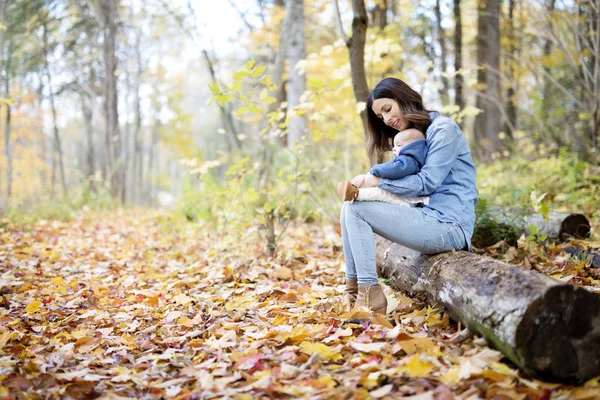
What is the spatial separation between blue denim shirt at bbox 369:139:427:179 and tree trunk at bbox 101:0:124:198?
38.3 ft

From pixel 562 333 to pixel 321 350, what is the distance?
1062 millimetres

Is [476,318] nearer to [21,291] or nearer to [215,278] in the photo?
[215,278]

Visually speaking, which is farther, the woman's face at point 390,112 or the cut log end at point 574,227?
the cut log end at point 574,227

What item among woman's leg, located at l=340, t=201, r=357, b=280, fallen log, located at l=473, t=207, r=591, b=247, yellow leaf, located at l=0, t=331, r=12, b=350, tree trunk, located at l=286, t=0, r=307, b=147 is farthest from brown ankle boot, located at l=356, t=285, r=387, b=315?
tree trunk, located at l=286, t=0, r=307, b=147

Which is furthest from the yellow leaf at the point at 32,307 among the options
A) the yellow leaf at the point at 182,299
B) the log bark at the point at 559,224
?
the log bark at the point at 559,224

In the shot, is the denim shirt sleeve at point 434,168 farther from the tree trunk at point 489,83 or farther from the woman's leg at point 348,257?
the tree trunk at point 489,83

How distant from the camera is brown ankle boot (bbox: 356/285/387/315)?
276 centimetres

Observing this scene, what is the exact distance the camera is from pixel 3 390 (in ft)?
6.48

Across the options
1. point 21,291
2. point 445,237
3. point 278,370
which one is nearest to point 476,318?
point 445,237

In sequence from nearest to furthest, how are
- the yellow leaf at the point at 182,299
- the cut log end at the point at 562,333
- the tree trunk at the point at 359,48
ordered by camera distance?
the cut log end at the point at 562,333
the yellow leaf at the point at 182,299
the tree trunk at the point at 359,48

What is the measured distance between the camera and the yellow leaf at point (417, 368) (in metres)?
1.95

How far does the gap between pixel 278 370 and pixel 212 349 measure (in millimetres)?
531

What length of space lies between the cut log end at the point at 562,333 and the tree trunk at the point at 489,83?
7.94 metres

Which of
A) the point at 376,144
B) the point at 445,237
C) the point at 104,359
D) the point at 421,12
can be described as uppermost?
the point at 421,12
